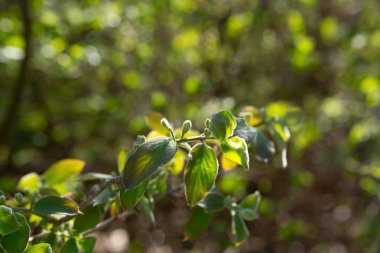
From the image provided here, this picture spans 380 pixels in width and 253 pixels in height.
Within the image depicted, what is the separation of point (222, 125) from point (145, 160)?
5.9 inches

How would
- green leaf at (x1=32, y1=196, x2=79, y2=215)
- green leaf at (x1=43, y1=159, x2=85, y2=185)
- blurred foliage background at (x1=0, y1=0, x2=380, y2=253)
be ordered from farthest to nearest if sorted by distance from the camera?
blurred foliage background at (x1=0, y1=0, x2=380, y2=253)
green leaf at (x1=43, y1=159, x2=85, y2=185)
green leaf at (x1=32, y1=196, x2=79, y2=215)

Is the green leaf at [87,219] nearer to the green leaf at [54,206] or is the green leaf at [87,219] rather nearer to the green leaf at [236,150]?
the green leaf at [54,206]

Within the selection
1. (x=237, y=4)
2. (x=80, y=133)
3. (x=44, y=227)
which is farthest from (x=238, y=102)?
(x=44, y=227)

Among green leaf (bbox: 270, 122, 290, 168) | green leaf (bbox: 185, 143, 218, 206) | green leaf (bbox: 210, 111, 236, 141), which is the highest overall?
green leaf (bbox: 210, 111, 236, 141)

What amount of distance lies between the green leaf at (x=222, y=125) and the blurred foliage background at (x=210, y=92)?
3.98 feet

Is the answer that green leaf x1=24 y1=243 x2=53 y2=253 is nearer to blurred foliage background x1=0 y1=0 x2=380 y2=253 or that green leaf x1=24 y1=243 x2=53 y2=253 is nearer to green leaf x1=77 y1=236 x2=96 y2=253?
green leaf x1=77 y1=236 x2=96 y2=253

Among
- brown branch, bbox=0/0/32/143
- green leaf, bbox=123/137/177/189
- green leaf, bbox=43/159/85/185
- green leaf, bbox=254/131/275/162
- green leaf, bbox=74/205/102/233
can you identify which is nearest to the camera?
green leaf, bbox=123/137/177/189

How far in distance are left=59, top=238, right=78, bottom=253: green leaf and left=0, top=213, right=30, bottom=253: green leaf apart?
0.10 meters

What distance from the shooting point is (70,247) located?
110 cm

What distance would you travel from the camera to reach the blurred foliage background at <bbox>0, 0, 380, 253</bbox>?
7.63 ft

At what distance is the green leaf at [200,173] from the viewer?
0.98 meters

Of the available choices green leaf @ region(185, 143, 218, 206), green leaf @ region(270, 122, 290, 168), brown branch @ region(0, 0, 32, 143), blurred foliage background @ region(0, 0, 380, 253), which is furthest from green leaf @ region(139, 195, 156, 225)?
brown branch @ region(0, 0, 32, 143)

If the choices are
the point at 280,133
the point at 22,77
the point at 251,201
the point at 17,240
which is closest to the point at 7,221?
the point at 17,240

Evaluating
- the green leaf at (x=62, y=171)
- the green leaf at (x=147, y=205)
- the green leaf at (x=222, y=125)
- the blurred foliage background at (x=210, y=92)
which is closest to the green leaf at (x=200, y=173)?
the green leaf at (x=222, y=125)
